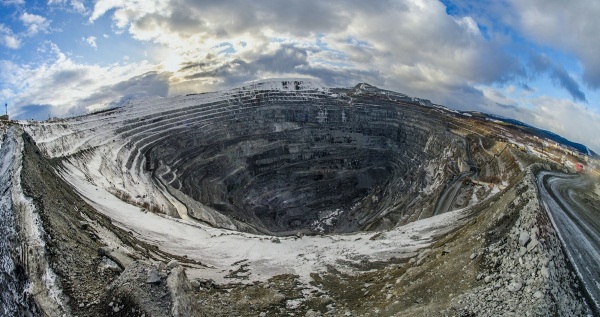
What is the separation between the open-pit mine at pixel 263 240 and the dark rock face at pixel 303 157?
1.13m

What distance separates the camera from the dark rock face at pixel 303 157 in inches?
3027

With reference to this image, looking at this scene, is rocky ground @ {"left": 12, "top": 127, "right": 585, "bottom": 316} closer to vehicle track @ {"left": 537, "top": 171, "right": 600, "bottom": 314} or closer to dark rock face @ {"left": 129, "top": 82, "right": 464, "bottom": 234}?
vehicle track @ {"left": 537, "top": 171, "right": 600, "bottom": 314}

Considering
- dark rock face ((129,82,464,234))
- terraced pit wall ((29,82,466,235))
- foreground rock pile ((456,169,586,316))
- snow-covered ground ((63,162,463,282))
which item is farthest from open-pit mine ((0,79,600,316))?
dark rock face ((129,82,464,234))

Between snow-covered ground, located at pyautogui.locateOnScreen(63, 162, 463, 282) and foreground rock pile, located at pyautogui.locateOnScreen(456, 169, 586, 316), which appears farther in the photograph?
snow-covered ground, located at pyautogui.locateOnScreen(63, 162, 463, 282)

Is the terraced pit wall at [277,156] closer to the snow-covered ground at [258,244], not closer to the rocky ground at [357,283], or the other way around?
the snow-covered ground at [258,244]

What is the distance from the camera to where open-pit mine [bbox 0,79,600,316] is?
14320 mm

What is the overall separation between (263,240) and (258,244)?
1.45m

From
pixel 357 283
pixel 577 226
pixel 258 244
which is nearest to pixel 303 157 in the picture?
pixel 258 244

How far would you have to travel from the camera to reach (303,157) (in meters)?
105

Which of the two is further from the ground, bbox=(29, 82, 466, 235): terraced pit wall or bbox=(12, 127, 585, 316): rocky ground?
bbox=(29, 82, 466, 235): terraced pit wall

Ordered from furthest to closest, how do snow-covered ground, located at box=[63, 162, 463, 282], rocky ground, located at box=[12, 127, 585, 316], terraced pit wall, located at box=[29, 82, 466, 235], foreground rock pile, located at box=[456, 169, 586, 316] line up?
terraced pit wall, located at box=[29, 82, 466, 235]
snow-covered ground, located at box=[63, 162, 463, 282]
rocky ground, located at box=[12, 127, 585, 316]
foreground rock pile, located at box=[456, 169, 586, 316]

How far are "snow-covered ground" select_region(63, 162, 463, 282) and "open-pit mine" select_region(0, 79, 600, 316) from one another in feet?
0.55

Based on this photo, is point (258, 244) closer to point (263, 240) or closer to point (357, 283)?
point (263, 240)

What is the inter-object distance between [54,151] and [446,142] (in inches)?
3074
